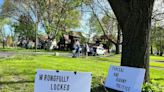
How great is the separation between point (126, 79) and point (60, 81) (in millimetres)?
2383

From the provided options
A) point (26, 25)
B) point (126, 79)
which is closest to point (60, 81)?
point (126, 79)

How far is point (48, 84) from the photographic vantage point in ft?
21.6

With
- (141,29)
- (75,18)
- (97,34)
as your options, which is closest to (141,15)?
(141,29)

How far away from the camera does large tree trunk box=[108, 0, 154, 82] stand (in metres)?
10.6

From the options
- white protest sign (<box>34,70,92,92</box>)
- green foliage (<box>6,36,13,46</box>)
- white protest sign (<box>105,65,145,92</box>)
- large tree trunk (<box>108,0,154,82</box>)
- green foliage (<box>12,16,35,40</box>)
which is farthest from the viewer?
green foliage (<box>6,36,13,46</box>)

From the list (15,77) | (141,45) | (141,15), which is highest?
(141,15)

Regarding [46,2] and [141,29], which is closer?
[141,29]

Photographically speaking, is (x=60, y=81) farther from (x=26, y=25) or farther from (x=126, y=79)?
(x=26, y=25)

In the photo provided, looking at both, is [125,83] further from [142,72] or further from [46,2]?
[46,2]

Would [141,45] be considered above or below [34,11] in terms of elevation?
below

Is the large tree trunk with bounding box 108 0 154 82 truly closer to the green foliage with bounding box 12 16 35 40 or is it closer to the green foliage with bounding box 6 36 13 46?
the green foliage with bounding box 12 16 35 40

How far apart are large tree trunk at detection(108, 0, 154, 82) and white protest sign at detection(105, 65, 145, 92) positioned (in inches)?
69.4

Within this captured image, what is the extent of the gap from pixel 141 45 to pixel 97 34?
84.8 m

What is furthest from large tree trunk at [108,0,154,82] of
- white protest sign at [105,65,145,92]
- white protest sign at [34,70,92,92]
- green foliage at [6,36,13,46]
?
green foliage at [6,36,13,46]
